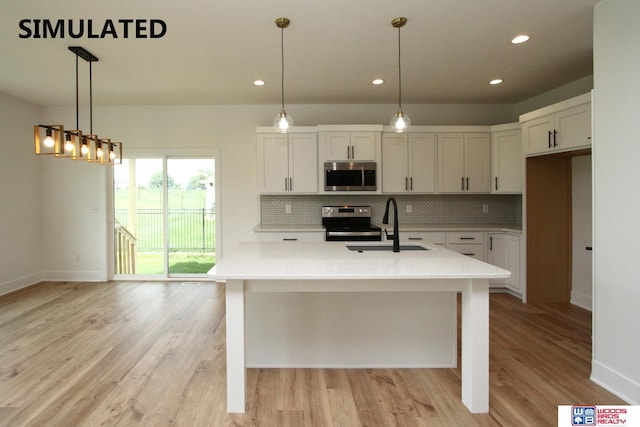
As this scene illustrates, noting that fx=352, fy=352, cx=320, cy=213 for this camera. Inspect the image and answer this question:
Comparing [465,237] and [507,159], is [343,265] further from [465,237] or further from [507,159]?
[507,159]

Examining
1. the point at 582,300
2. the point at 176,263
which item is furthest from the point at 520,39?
the point at 176,263

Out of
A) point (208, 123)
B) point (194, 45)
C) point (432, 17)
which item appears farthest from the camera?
point (208, 123)

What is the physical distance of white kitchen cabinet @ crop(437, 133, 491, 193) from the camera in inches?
190

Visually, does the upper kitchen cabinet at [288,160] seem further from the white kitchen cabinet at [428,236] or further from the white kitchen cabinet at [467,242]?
the white kitchen cabinet at [467,242]

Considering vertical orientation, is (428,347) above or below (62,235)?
below

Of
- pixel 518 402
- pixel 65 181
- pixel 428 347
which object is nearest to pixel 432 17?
pixel 428 347

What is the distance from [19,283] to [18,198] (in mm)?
1178

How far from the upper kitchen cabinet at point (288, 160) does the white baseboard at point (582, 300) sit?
348 cm

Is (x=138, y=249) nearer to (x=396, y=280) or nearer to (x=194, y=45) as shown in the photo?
(x=194, y=45)

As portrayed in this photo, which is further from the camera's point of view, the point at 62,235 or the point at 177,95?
the point at 62,235

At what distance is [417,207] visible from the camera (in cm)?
522

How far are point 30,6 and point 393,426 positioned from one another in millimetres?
3663

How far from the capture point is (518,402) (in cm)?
214

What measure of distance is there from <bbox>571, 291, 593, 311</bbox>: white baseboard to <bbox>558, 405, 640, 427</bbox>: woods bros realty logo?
233 centimetres
